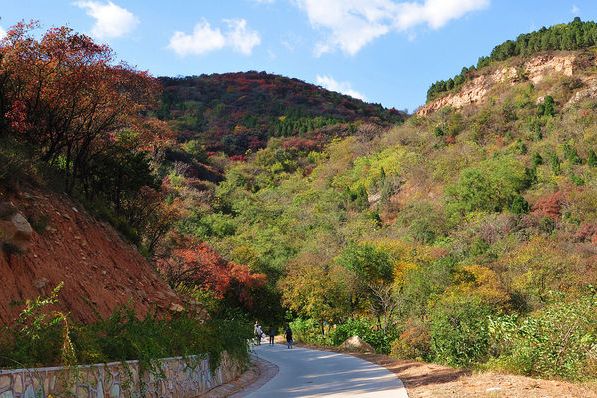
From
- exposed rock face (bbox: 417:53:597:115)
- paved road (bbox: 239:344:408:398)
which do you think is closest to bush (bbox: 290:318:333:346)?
paved road (bbox: 239:344:408:398)

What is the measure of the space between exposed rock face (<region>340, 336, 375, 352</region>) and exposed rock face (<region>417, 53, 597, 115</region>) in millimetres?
58124

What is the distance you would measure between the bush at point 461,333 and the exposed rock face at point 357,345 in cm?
691

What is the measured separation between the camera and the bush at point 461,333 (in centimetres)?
1560

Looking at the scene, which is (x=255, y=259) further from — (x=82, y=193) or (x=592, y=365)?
(x=592, y=365)

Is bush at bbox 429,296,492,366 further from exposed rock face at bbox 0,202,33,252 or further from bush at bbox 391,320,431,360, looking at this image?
exposed rock face at bbox 0,202,33,252

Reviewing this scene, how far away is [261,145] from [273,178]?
1432 centimetres

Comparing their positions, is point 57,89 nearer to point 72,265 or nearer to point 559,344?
point 72,265

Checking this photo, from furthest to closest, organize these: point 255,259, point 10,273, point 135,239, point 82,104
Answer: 1. point 255,259
2. point 135,239
3. point 82,104
4. point 10,273

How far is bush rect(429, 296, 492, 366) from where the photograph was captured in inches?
614

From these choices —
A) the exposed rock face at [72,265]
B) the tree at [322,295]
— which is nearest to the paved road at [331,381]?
the exposed rock face at [72,265]

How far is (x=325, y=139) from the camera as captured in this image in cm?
9694

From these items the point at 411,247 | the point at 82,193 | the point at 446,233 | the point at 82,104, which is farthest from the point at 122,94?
the point at 446,233

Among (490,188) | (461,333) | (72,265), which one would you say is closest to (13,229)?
(72,265)

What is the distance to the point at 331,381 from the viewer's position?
45.1 feet
